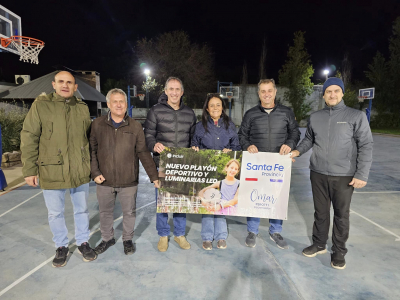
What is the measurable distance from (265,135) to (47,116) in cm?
239

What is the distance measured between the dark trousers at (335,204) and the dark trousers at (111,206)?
2.10 meters

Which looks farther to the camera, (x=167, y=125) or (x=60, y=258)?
(x=167, y=125)

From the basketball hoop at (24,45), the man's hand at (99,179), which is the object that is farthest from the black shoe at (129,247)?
the basketball hoop at (24,45)

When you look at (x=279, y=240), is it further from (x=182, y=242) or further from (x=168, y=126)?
(x=168, y=126)

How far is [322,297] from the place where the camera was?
2193mm

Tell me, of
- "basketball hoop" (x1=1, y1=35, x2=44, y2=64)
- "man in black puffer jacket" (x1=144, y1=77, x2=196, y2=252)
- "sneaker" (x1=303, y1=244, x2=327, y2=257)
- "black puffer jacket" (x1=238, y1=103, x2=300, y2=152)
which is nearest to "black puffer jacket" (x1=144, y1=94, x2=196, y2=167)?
"man in black puffer jacket" (x1=144, y1=77, x2=196, y2=252)

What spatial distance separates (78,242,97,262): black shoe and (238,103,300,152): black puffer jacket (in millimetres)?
2115

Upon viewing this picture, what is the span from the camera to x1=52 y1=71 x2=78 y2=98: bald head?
8.45ft

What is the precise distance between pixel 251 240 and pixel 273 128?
139 centimetres

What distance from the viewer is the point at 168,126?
298 centimetres

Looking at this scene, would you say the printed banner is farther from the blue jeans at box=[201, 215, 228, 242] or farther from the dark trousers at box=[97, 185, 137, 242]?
the dark trousers at box=[97, 185, 137, 242]

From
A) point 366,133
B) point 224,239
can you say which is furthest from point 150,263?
point 366,133

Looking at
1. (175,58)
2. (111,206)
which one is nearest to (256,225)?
(111,206)

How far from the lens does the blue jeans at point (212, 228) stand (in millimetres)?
3057
